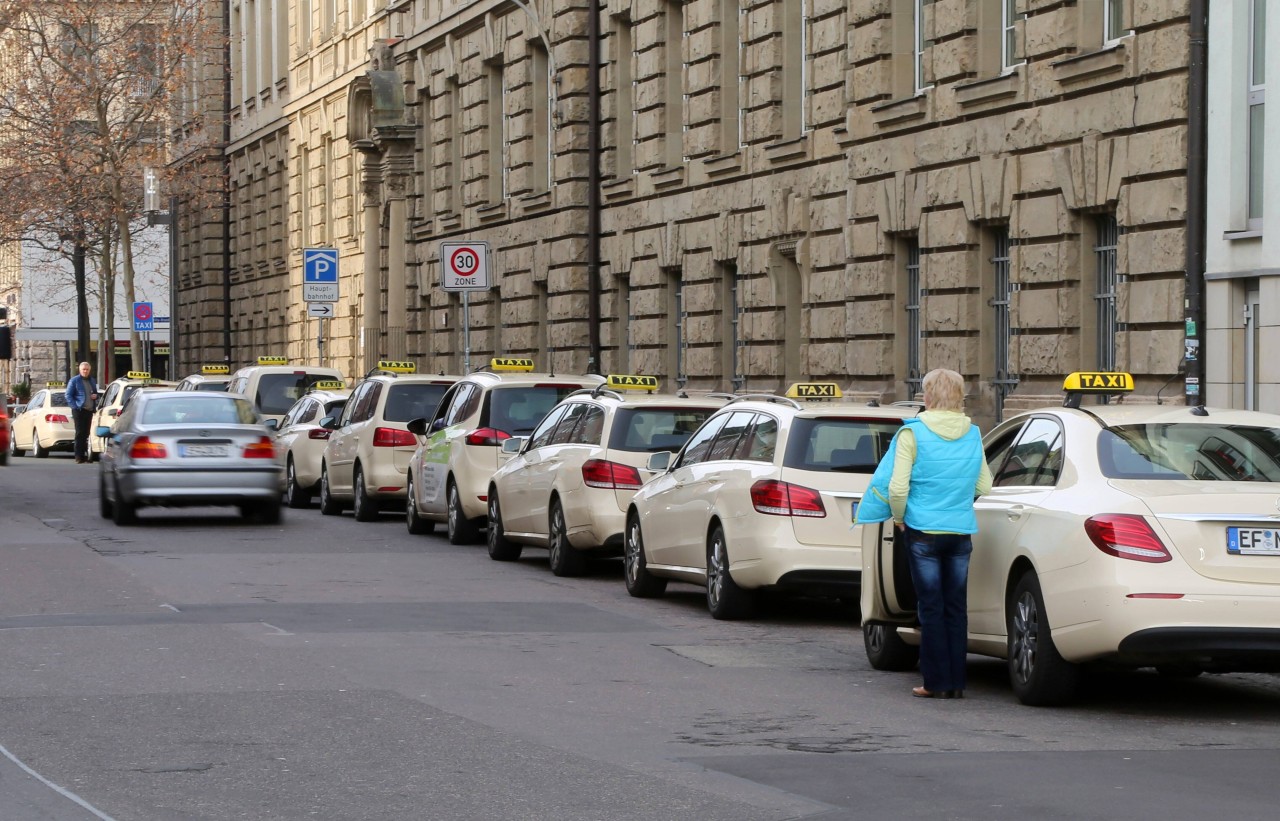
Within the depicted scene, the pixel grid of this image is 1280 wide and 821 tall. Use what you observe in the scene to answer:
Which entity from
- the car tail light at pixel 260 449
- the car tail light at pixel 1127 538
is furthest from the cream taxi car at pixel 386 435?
the car tail light at pixel 1127 538

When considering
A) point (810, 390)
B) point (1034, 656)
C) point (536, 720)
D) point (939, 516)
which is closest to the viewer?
point (536, 720)

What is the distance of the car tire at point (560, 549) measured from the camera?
18.1m

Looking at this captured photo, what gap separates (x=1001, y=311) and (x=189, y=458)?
879 cm

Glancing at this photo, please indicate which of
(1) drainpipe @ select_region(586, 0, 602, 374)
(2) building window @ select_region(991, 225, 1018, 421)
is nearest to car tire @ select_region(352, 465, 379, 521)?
(2) building window @ select_region(991, 225, 1018, 421)

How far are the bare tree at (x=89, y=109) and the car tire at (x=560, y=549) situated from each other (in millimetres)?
37524

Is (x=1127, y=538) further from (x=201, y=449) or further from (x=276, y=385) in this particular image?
(x=276, y=385)

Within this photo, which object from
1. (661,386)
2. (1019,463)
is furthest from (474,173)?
(1019,463)

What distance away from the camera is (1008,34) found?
25000mm

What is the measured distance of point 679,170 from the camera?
3388 centimetres

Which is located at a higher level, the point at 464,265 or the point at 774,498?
the point at 464,265

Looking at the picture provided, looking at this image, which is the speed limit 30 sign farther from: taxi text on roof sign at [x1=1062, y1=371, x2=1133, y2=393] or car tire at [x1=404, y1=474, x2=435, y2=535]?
taxi text on roof sign at [x1=1062, y1=371, x2=1133, y2=393]

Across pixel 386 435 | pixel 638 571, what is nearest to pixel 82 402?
pixel 386 435

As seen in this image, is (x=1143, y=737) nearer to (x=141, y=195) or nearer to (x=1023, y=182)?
(x=1023, y=182)

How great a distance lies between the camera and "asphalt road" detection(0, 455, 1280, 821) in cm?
795
